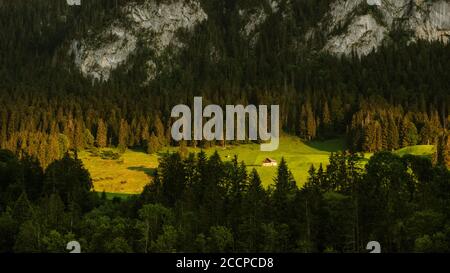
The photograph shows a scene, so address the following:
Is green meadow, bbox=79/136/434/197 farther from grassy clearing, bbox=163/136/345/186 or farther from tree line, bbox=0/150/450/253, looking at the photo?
tree line, bbox=0/150/450/253

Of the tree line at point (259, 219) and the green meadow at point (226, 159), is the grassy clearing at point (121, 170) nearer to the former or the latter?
the green meadow at point (226, 159)

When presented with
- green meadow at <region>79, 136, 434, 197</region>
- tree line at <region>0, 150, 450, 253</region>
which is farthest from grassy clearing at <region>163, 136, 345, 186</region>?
tree line at <region>0, 150, 450, 253</region>

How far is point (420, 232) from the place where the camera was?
66.6 meters

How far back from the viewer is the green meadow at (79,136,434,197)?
129625mm

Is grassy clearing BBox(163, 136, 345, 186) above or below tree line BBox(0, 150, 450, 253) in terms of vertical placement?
above

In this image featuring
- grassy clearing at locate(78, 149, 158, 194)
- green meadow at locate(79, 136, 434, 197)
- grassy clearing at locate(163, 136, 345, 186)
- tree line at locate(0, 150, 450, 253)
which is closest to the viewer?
tree line at locate(0, 150, 450, 253)

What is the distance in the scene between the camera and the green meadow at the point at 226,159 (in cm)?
A: 12962

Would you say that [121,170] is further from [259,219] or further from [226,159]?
[259,219]

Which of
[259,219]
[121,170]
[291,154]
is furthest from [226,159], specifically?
[259,219]

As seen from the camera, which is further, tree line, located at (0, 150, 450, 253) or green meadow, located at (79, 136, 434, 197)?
green meadow, located at (79, 136, 434, 197)

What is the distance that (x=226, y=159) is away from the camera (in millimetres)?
156375

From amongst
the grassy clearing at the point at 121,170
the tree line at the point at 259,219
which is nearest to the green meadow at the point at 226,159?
the grassy clearing at the point at 121,170

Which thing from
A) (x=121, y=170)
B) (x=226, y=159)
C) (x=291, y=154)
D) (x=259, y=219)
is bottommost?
(x=259, y=219)
